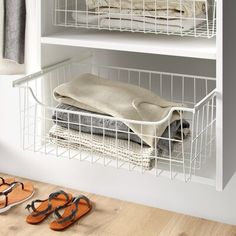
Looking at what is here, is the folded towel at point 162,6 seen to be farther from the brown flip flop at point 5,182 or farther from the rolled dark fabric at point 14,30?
the brown flip flop at point 5,182

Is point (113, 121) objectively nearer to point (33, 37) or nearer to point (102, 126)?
point (102, 126)

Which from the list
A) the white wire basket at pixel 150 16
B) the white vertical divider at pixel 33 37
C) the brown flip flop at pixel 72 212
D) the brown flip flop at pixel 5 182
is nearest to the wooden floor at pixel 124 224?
the brown flip flop at pixel 72 212

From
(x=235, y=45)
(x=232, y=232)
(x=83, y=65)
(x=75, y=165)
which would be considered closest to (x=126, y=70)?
(x=83, y=65)

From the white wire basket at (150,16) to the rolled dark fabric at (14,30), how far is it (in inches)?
4.3

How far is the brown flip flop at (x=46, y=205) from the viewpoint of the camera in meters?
1.96

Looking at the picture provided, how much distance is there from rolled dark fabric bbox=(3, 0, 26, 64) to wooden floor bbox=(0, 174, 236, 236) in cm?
51

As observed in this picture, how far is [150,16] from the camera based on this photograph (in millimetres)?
1822

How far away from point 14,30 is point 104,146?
0.46 m

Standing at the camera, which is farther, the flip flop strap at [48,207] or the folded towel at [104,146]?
the flip flop strap at [48,207]

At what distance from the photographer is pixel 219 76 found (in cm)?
166

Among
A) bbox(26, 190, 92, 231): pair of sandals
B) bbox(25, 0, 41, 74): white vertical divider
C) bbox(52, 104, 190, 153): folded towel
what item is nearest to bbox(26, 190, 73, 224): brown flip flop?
bbox(26, 190, 92, 231): pair of sandals

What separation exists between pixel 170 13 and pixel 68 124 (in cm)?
45

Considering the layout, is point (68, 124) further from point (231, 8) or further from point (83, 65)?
point (231, 8)

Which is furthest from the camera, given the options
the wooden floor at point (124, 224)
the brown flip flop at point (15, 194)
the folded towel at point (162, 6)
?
the brown flip flop at point (15, 194)
